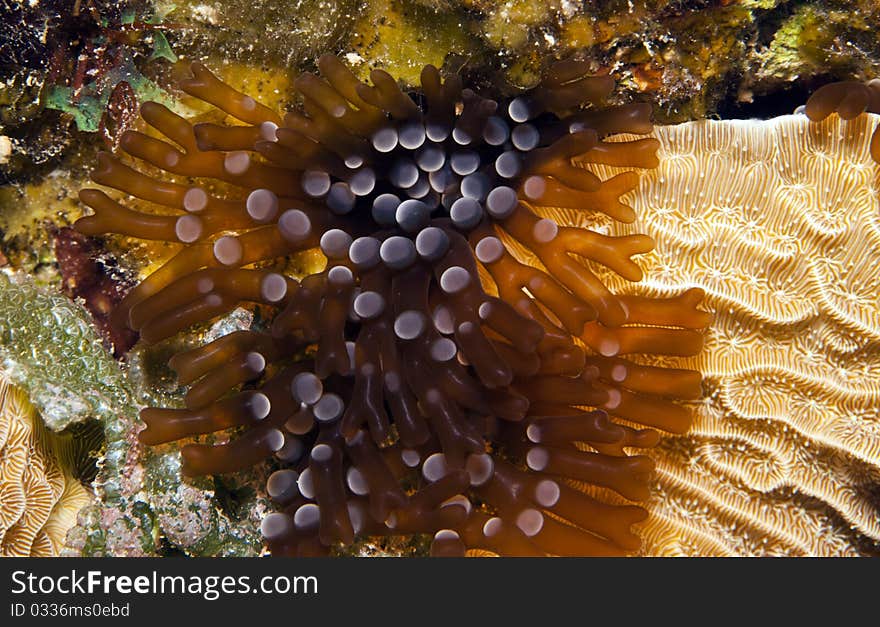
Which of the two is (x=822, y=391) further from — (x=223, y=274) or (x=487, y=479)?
(x=223, y=274)

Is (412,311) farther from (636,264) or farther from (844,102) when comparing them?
(844,102)

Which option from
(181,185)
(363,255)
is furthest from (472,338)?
(181,185)

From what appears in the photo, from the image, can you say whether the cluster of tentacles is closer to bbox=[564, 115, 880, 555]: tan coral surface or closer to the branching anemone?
bbox=[564, 115, 880, 555]: tan coral surface

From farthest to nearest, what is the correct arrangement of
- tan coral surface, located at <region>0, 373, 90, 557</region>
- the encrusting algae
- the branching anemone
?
tan coral surface, located at <region>0, 373, 90, 557</region> → the encrusting algae → the branching anemone

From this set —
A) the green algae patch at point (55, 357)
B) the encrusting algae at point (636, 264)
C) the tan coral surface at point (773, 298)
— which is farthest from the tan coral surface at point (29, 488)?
the tan coral surface at point (773, 298)

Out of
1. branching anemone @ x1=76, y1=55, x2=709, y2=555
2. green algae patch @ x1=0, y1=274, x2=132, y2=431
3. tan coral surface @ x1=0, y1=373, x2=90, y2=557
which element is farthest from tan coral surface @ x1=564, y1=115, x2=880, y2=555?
tan coral surface @ x1=0, y1=373, x2=90, y2=557

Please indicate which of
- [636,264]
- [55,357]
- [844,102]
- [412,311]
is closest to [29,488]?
[55,357]
